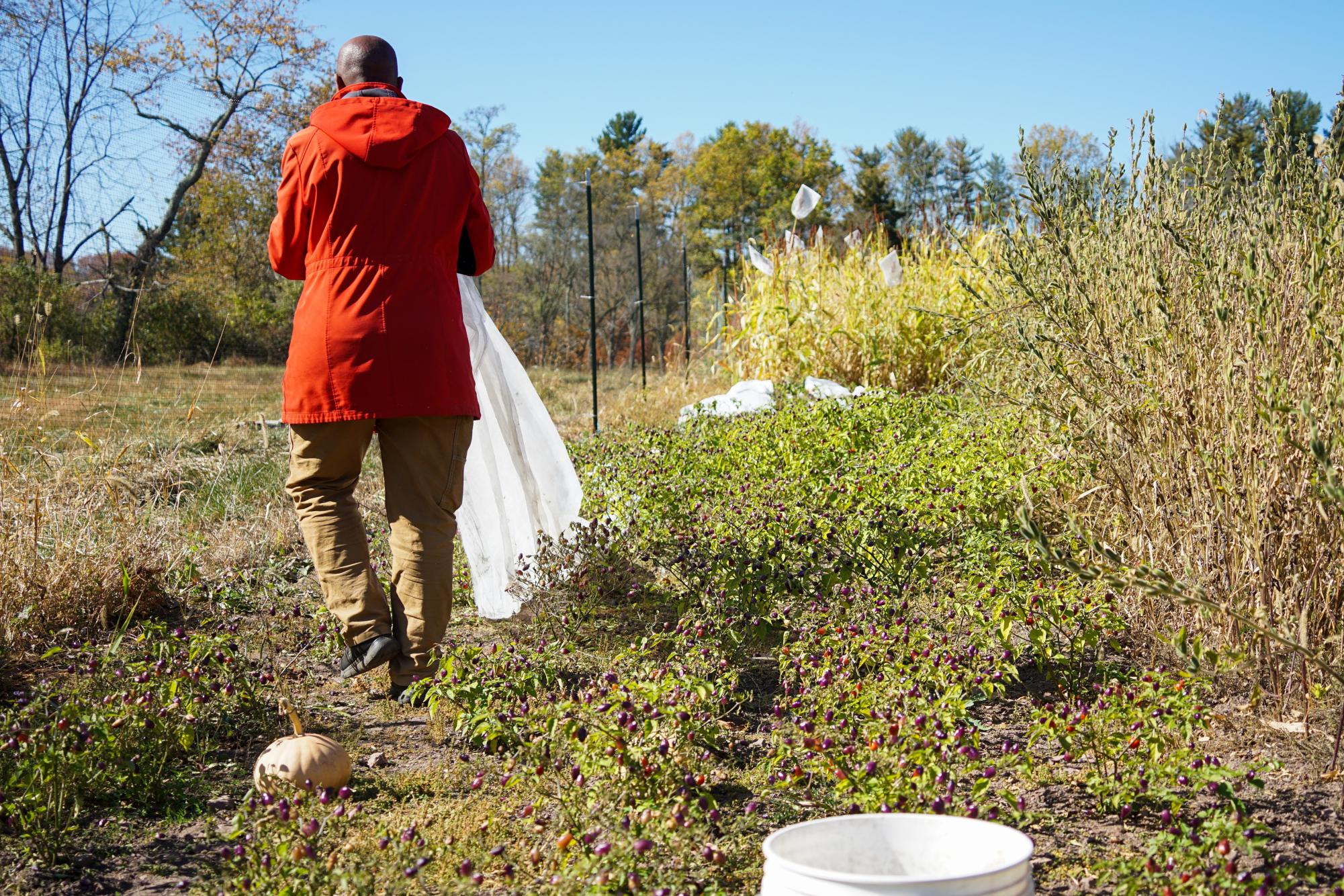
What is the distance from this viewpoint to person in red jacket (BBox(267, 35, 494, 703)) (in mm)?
2785

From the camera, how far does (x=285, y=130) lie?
17.3 m

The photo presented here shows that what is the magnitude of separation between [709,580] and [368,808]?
1.36m

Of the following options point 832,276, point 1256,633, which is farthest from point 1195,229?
point 832,276

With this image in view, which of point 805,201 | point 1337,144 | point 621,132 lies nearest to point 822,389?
point 805,201

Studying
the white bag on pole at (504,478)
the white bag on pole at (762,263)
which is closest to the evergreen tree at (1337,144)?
the white bag on pole at (504,478)

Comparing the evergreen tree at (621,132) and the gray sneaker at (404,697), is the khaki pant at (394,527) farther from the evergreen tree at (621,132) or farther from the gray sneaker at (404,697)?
the evergreen tree at (621,132)

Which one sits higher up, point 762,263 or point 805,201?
point 805,201

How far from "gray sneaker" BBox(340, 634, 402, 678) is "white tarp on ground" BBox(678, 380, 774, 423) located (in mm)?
3057

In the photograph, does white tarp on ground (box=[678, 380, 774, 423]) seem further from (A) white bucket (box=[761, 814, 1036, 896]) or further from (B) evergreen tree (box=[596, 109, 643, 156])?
(B) evergreen tree (box=[596, 109, 643, 156])

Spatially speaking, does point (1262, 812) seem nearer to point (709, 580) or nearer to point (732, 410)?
point (709, 580)

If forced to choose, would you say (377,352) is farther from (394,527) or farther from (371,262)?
(394,527)

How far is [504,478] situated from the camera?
356 cm

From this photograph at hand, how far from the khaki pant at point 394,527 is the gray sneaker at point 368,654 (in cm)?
2

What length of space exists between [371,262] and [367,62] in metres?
0.59
